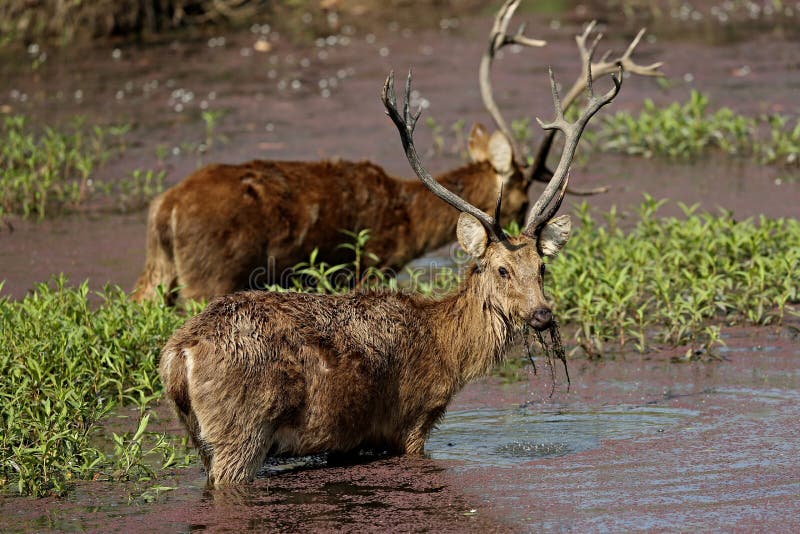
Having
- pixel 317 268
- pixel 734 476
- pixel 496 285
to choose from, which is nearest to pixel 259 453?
pixel 496 285

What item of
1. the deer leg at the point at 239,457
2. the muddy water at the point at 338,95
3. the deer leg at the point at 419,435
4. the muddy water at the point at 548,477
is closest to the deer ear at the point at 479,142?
the muddy water at the point at 338,95

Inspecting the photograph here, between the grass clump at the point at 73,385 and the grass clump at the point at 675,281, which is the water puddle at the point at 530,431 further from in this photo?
the grass clump at the point at 73,385

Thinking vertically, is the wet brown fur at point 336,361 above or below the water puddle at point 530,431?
above

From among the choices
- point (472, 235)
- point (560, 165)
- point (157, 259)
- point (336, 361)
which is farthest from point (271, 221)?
point (336, 361)

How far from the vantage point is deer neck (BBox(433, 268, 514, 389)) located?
23.9ft

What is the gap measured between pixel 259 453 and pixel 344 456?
75 centimetres

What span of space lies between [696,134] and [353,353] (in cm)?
794

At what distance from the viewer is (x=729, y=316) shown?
9.44 metres

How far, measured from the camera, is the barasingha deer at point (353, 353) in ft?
20.8

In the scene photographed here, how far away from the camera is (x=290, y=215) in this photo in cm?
937

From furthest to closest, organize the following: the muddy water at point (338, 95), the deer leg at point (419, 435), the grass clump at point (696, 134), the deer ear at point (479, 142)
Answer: the grass clump at point (696, 134) < the muddy water at point (338, 95) < the deer ear at point (479, 142) < the deer leg at point (419, 435)

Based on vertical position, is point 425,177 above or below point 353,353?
above

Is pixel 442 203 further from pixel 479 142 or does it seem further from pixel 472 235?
pixel 472 235

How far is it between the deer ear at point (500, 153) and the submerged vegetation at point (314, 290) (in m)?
0.82
